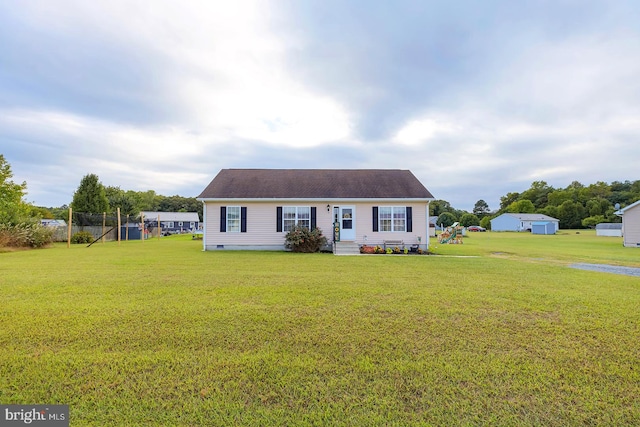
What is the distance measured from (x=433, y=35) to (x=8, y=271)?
610 inches

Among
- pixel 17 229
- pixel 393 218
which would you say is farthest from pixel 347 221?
pixel 17 229

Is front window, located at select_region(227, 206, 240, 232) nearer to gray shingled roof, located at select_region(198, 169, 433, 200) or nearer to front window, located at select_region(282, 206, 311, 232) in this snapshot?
gray shingled roof, located at select_region(198, 169, 433, 200)

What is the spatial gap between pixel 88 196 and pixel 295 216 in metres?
20.2

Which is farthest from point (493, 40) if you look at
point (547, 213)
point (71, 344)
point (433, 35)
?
point (547, 213)

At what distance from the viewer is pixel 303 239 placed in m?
14.4

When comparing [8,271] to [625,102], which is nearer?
[8,271]

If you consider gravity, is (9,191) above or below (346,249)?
above

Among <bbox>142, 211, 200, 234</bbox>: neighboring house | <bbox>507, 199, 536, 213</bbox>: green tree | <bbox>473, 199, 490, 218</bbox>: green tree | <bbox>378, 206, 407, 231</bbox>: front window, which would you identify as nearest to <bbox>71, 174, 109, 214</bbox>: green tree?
<bbox>378, 206, 407, 231</bbox>: front window

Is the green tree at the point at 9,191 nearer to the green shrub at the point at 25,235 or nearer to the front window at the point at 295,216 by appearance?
the green shrub at the point at 25,235

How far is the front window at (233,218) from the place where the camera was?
15266mm

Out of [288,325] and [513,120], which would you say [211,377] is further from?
[513,120]

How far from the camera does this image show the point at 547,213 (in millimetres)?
66375

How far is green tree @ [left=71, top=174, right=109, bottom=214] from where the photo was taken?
24281 millimetres

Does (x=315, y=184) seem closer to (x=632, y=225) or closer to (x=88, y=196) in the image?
(x=88, y=196)
